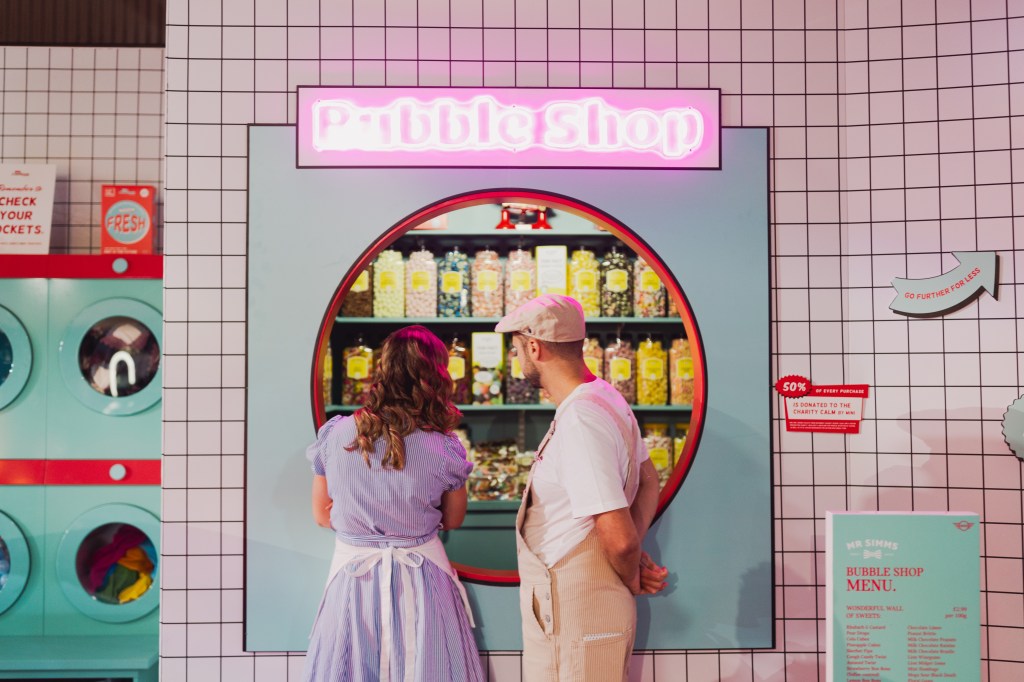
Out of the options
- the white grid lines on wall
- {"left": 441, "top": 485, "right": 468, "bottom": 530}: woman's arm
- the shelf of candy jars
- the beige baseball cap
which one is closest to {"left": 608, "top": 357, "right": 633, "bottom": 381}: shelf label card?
the shelf of candy jars

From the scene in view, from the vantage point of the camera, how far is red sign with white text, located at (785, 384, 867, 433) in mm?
2957

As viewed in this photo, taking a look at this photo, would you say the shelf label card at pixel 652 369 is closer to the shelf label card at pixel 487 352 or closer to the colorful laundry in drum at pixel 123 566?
the shelf label card at pixel 487 352

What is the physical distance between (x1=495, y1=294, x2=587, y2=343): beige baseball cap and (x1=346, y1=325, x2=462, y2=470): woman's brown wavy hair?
310 mm

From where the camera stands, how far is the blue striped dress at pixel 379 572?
248cm

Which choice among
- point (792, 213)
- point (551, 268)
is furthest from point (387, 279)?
point (792, 213)

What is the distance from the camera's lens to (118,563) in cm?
365

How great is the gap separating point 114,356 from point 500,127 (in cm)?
204

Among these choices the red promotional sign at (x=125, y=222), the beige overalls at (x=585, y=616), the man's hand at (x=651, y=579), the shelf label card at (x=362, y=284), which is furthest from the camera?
the shelf label card at (x=362, y=284)

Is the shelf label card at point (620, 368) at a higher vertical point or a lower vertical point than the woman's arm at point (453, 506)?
higher

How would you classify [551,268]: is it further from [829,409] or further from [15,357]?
[15,357]

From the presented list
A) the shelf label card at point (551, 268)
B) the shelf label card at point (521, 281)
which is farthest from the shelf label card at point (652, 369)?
the shelf label card at point (521, 281)

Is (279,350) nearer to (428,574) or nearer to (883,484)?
(428,574)

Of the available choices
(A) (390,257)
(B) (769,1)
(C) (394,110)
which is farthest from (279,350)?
(B) (769,1)

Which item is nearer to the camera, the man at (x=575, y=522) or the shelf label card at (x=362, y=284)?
the man at (x=575, y=522)
